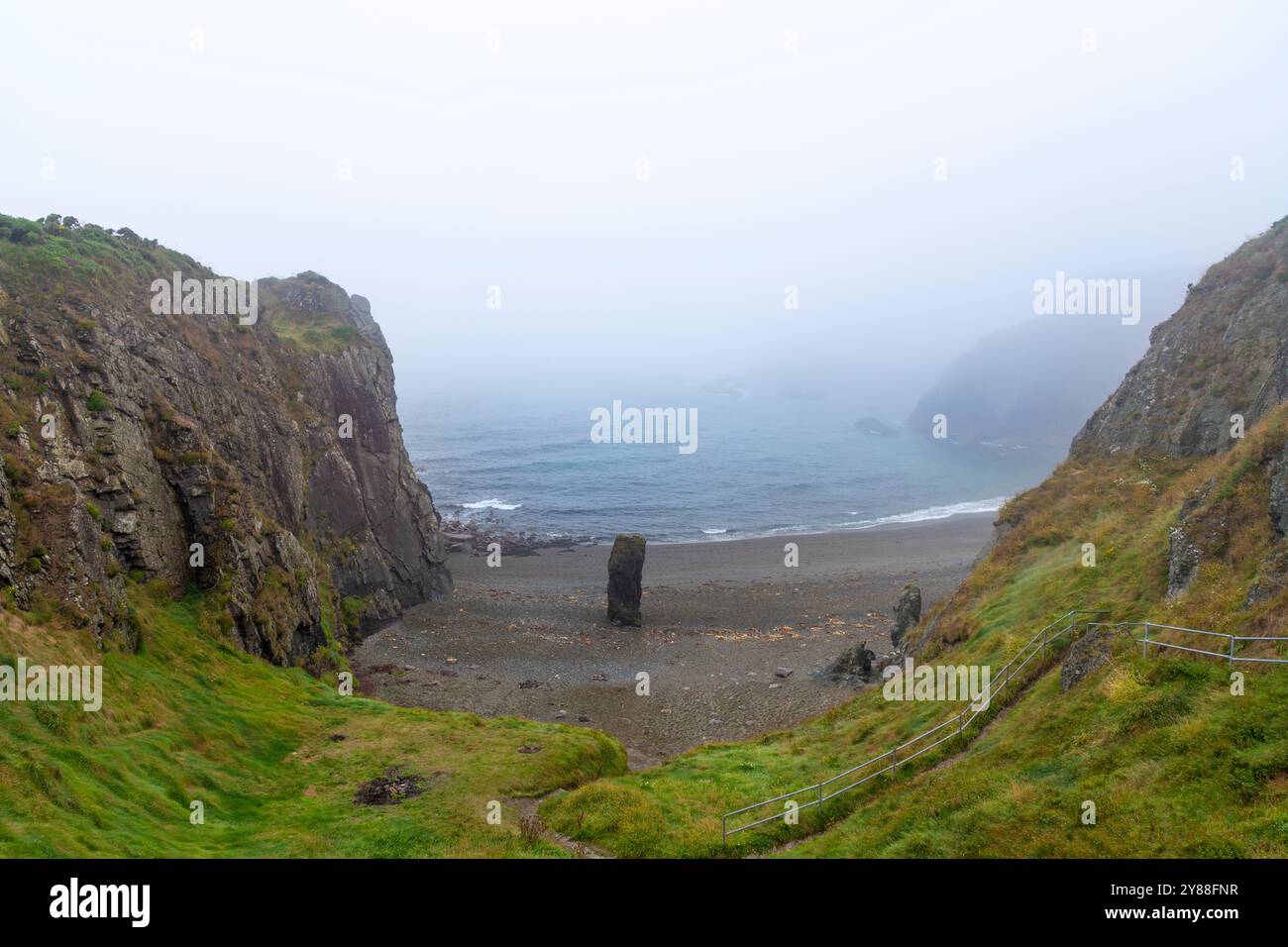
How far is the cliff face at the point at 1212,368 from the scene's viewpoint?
3253 cm

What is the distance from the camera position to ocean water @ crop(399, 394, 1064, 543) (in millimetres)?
96000

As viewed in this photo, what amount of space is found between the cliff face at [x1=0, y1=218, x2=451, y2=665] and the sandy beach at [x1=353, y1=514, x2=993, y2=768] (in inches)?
283

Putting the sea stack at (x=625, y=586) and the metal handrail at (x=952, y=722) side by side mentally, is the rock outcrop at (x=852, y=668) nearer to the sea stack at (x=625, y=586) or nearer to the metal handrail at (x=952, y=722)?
the sea stack at (x=625, y=586)

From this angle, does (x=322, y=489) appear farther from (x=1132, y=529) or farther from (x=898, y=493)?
(x=898, y=493)

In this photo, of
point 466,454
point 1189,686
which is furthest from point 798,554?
point 466,454

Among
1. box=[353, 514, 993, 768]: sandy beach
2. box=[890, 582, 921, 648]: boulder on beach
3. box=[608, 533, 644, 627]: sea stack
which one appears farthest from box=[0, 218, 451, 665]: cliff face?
box=[890, 582, 921, 648]: boulder on beach

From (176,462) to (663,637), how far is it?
34408 millimetres

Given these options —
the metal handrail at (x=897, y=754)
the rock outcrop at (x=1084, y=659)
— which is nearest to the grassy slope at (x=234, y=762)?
the metal handrail at (x=897, y=754)

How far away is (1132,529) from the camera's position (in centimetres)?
2702

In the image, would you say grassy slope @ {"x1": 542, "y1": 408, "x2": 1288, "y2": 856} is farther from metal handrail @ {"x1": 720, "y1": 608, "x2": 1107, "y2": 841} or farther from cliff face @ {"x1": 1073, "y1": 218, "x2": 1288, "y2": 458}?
cliff face @ {"x1": 1073, "y1": 218, "x2": 1288, "y2": 458}

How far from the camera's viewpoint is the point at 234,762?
22.3 meters

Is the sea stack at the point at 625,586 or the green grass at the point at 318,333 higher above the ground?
the green grass at the point at 318,333

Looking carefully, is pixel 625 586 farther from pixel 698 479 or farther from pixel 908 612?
pixel 698 479

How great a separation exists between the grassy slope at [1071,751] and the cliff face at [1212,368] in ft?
12.0
